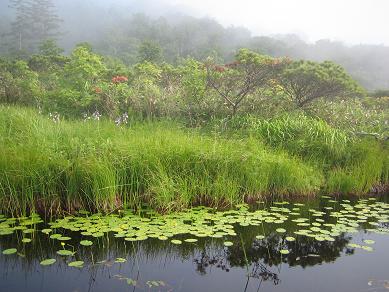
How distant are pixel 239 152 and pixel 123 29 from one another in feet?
183

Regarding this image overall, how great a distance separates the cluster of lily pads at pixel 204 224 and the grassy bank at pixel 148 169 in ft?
0.90

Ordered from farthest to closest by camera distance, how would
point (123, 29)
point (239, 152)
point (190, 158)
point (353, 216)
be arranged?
point (123, 29), point (239, 152), point (190, 158), point (353, 216)

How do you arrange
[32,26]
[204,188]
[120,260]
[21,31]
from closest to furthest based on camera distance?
[120,260], [204,188], [21,31], [32,26]

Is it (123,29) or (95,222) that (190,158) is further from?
(123,29)

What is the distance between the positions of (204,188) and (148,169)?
84 cm

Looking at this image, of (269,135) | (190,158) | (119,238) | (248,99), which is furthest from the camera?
(248,99)

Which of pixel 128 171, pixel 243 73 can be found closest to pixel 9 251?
pixel 128 171

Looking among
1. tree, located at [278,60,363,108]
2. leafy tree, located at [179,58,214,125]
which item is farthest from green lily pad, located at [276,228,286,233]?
tree, located at [278,60,363,108]

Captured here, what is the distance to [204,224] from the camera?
4.78m

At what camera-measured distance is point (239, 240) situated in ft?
14.7

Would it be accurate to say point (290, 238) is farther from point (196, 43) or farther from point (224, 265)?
point (196, 43)

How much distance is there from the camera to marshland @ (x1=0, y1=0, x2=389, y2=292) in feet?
12.4

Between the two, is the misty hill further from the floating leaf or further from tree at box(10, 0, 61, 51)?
the floating leaf

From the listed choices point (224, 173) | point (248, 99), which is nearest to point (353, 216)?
point (224, 173)
